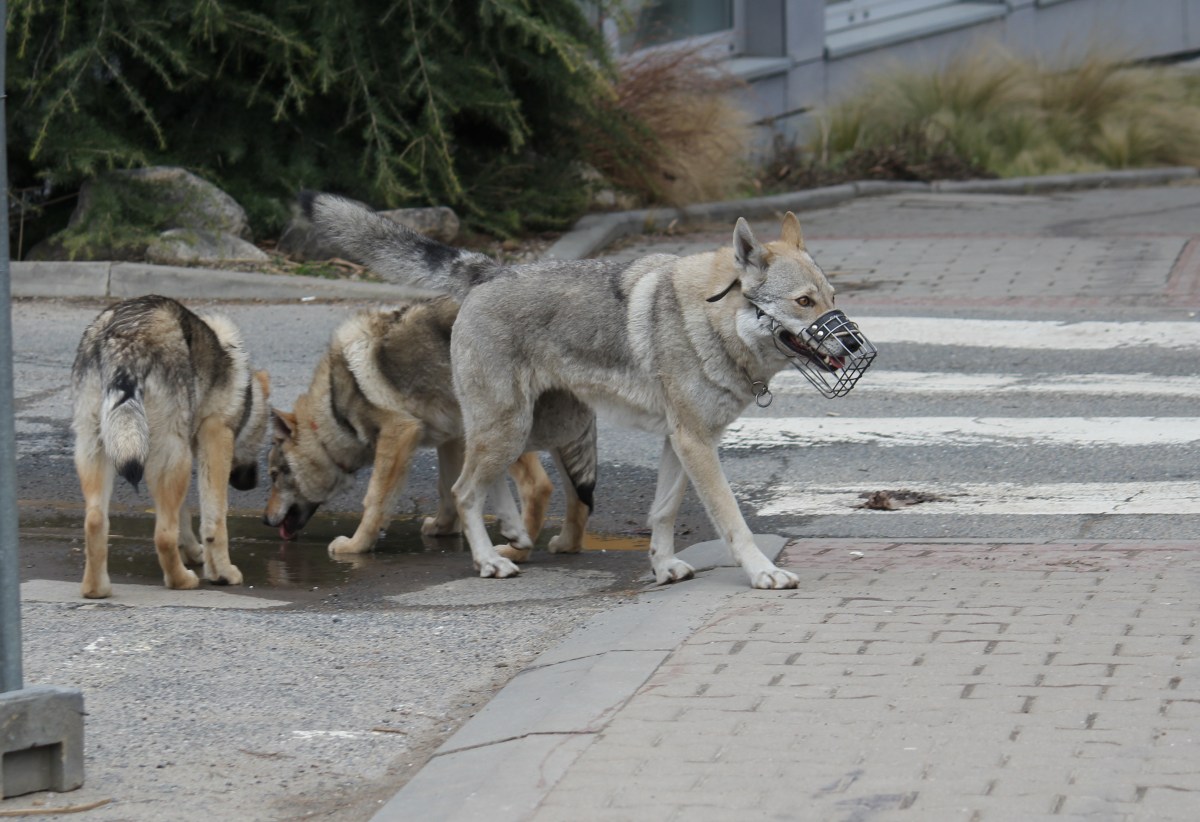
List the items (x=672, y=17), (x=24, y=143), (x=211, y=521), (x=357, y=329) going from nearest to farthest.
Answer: (x=211, y=521) < (x=357, y=329) < (x=24, y=143) < (x=672, y=17)

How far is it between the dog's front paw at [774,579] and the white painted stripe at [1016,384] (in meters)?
3.60

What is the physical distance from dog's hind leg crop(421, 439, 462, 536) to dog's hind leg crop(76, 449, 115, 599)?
72.6 inches

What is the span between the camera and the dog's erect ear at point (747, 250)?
6168 mm

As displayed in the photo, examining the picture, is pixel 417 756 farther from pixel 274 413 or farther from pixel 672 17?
pixel 672 17

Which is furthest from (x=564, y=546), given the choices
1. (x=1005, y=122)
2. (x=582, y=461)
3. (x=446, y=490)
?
(x=1005, y=122)

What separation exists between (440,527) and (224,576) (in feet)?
4.36

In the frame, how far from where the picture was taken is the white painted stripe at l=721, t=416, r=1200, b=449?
8.59 m

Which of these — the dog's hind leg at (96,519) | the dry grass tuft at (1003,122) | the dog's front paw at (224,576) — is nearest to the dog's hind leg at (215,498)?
the dog's front paw at (224,576)

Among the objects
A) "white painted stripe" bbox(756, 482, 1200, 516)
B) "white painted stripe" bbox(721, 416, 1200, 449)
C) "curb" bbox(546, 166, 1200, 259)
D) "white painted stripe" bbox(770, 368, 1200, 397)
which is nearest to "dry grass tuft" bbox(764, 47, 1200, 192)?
"curb" bbox(546, 166, 1200, 259)

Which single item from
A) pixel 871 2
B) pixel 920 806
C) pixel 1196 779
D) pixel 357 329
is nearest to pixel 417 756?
pixel 920 806

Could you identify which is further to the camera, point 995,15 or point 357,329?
point 995,15

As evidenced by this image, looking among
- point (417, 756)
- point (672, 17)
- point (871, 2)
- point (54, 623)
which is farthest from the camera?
point (871, 2)

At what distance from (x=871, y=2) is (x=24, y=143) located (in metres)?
13.5

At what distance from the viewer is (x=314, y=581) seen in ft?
23.5
